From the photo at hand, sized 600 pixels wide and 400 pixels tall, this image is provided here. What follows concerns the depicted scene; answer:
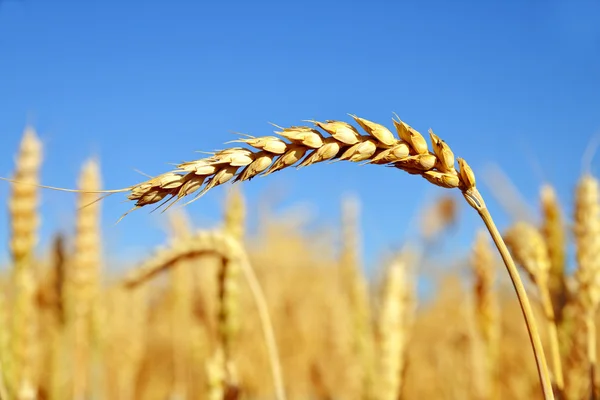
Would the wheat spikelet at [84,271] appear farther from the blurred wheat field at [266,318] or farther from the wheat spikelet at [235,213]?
the wheat spikelet at [235,213]

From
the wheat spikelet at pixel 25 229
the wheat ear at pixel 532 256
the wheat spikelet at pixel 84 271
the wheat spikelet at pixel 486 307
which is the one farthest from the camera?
the wheat spikelet at pixel 84 271

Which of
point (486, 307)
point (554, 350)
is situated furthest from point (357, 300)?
point (554, 350)

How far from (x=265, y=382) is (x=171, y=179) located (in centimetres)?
369

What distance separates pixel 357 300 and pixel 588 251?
1.91 meters

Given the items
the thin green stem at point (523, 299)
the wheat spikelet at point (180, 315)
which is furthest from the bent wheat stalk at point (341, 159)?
the wheat spikelet at point (180, 315)

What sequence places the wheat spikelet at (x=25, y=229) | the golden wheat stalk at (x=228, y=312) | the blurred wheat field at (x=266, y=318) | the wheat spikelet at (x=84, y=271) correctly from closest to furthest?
the blurred wheat field at (x=266, y=318), the golden wheat stalk at (x=228, y=312), the wheat spikelet at (x=25, y=229), the wheat spikelet at (x=84, y=271)

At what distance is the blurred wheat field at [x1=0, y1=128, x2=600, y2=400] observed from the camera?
5.94 ft

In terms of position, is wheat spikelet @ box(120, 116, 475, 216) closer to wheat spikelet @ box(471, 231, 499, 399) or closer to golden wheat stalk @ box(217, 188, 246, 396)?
golden wheat stalk @ box(217, 188, 246, 396)

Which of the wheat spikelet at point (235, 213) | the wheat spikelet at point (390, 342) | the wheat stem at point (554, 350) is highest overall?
the wheat spikelet at point (235, 213)

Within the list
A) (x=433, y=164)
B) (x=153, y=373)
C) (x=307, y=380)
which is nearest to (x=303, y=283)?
(x=153, y=373)

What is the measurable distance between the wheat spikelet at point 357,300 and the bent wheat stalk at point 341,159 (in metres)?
1.61

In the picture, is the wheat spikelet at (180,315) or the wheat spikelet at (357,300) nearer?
the wheat spikelet at (357,300)

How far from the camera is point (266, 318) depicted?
5.91 feet

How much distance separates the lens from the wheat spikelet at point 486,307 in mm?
2592
